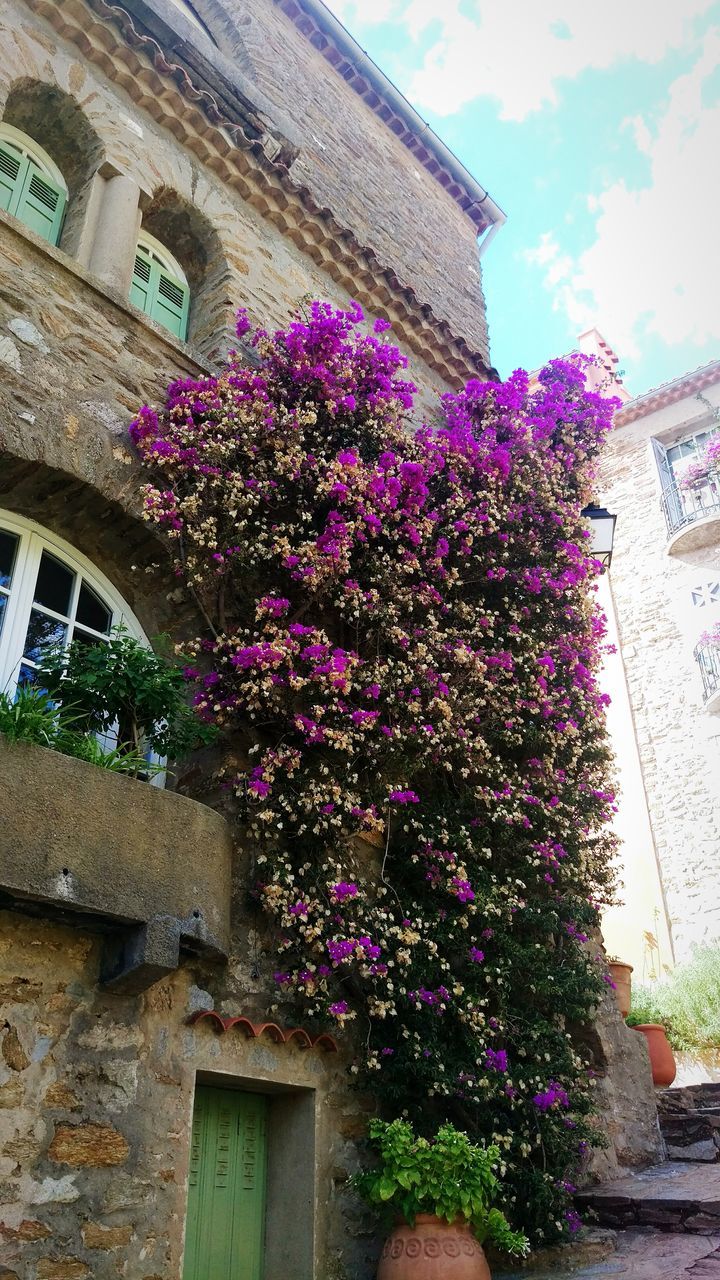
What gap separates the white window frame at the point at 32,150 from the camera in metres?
5.98

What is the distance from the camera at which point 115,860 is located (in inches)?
143

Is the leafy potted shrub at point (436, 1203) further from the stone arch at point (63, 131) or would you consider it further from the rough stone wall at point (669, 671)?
the rough stone wall at point (669, 671)

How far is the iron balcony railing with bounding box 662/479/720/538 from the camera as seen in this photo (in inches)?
597

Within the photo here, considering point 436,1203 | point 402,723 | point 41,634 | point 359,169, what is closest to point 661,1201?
point 436,1203

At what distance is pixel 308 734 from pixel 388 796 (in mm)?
600

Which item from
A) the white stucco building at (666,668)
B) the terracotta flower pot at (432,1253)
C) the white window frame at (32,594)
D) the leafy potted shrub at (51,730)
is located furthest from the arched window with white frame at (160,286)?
the white stucco building at (666,668)

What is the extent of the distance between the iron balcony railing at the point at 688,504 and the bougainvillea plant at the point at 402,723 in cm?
926

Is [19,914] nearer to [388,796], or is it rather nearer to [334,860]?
[334,860]

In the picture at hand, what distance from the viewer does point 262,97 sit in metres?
8.83

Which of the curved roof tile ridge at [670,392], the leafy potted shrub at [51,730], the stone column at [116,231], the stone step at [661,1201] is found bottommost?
the stone step at [661,1201]

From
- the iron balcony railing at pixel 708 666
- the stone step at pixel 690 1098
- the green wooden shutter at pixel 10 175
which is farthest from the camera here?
the iron balcony railing at pixel 708 666

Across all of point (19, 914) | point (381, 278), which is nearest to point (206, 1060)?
point (19, 914)

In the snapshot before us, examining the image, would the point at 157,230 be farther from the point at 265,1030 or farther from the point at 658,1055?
the point at 658,1055

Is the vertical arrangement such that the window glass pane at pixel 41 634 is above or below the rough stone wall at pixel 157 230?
below
